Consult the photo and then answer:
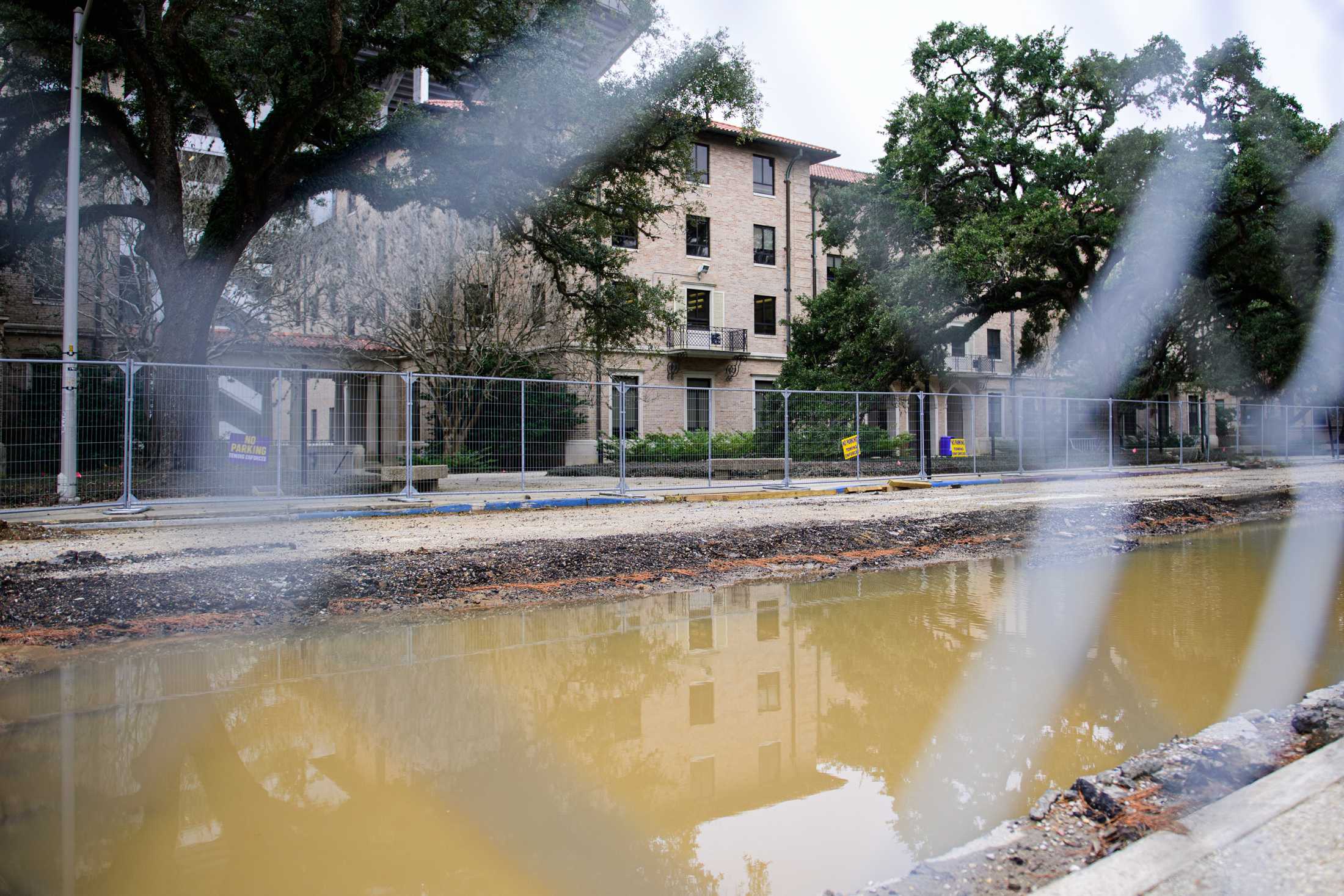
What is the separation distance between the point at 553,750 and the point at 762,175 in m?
36.1

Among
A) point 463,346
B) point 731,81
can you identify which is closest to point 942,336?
point 731,81

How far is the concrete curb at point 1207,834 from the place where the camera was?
191cm

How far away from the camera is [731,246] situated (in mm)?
35688

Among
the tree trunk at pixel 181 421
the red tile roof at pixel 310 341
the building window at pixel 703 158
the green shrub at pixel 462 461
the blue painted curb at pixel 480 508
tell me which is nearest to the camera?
the blue painted curb at pixel 480 508

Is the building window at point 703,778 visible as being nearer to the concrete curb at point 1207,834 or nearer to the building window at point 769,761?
the building window at point 769,761

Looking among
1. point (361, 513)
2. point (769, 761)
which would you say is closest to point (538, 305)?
point (361, 513)

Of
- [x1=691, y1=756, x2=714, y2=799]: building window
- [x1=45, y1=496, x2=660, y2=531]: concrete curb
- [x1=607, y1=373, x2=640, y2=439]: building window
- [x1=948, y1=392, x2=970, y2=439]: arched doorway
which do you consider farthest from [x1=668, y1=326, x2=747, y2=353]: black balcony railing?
[x1=691, y1=756, x2=714, y2=799]: building window

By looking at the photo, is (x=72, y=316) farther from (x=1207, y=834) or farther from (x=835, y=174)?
(x=835, y=174)

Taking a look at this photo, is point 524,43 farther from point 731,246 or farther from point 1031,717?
point 731,246

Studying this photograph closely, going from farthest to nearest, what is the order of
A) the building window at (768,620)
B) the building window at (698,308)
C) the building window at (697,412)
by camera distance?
the building window at (698,308) → the building window at (697,412) → the building window at (768,620)

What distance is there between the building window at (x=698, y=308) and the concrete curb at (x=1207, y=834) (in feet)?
106

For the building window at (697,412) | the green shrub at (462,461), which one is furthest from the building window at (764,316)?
the green shrub at (462,461)

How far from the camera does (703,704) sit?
3.84 meters

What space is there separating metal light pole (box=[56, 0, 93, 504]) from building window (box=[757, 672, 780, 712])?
10.4 meters
